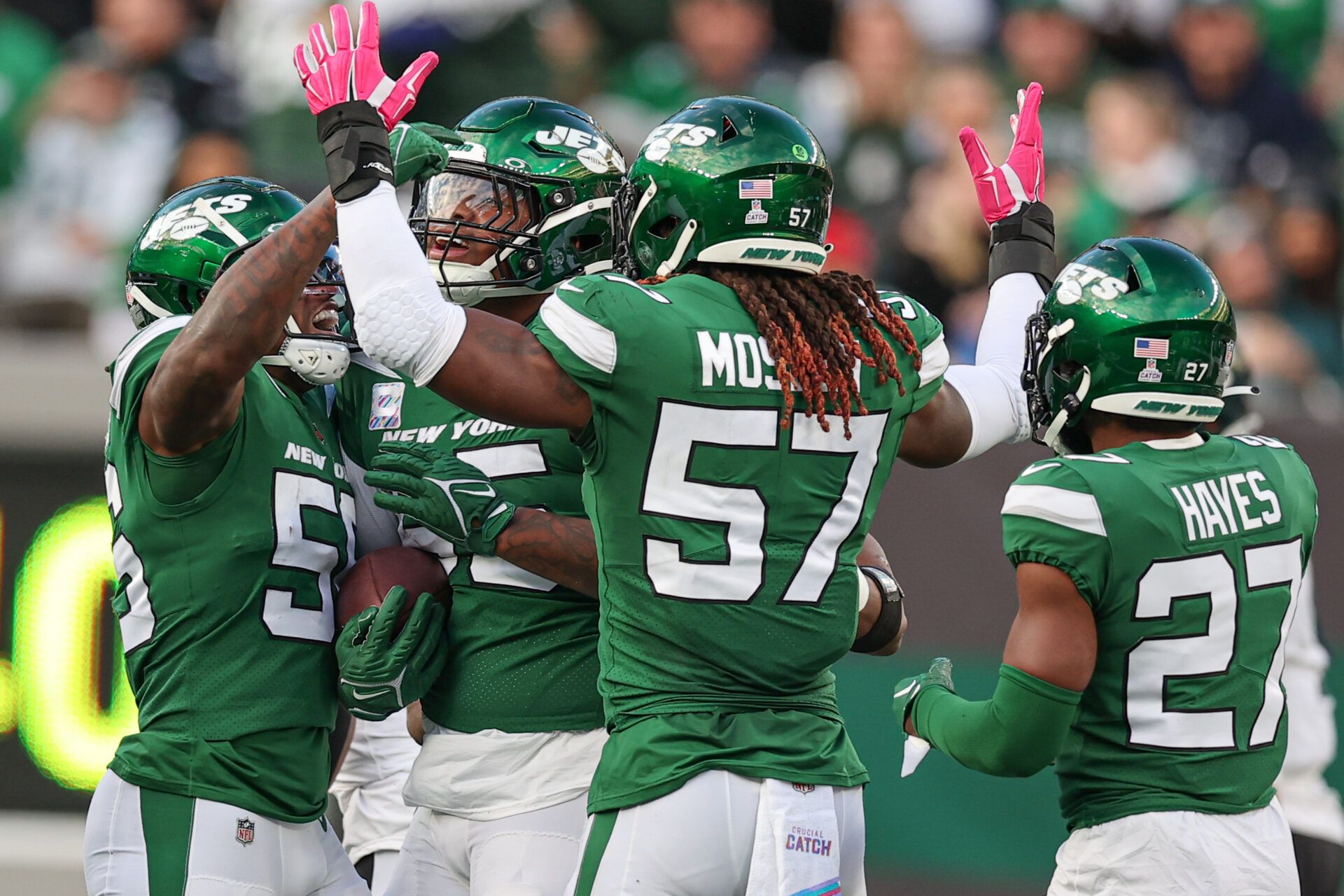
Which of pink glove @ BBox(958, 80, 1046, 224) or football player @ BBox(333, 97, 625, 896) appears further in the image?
pink glove @ BBox(958, 80, 1046, 224)

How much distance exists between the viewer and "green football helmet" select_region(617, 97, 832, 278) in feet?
10.9

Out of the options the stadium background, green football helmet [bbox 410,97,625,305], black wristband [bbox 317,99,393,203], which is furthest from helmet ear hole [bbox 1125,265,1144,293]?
the stadium background

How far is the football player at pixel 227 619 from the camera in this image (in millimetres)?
3553

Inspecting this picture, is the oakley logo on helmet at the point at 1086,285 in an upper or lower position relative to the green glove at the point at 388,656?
upper

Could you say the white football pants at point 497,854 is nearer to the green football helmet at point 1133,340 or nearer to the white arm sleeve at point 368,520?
the white arm sleeve at point 368,520

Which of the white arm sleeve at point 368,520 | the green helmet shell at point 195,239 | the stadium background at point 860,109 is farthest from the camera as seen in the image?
the stadium background at point 860,109

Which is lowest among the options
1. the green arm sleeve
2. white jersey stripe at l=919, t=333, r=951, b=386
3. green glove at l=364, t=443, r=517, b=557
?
the green arm sleeve

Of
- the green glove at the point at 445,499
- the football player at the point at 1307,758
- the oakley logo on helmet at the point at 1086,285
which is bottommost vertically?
the football player at the point at 1307,758

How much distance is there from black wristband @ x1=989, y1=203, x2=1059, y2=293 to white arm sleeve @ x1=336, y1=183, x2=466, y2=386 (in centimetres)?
165

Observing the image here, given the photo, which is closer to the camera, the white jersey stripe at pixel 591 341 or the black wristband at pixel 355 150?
the white jersey stripe at pixel 591 341

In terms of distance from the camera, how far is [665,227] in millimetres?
3436

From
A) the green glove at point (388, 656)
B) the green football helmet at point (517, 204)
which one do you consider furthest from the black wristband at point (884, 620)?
the green football helmet at point (517, 204)

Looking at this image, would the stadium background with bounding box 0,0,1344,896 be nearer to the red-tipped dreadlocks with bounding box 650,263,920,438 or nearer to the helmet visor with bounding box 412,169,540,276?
the helmet visor with bounding box 412,169,540,276

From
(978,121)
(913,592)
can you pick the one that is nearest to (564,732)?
(913,592)
